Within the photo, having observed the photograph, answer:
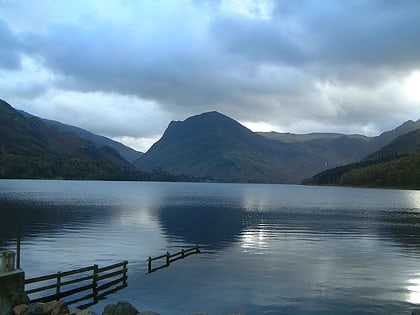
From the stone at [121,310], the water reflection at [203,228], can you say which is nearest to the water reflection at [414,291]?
the stone at [121,310]

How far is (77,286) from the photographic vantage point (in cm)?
4594

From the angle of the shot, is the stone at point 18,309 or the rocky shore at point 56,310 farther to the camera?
the stone at point 18,309

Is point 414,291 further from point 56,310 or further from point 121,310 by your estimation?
point 56,310

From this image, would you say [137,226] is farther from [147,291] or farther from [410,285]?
[410,285]

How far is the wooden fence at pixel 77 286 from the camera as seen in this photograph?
40594 mm

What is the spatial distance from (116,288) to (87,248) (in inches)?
978

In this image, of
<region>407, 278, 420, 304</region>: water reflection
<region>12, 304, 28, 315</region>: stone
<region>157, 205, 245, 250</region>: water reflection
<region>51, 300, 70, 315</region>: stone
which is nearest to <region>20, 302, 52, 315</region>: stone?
<region>51, 300, 70, 315</region>: stone

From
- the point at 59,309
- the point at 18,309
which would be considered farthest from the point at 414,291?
the point at 18,309

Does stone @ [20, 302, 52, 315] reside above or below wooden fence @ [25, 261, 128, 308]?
above

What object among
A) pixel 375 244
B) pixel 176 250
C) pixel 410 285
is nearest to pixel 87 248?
pixel 176 250

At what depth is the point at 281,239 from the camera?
86250mm

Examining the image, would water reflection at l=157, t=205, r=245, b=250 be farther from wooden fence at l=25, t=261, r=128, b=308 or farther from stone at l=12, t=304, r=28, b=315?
stone at l=12, t=304, r=28, b=315

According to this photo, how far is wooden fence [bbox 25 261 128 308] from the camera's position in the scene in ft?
133

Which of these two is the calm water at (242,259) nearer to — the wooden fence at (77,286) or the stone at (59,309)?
the wooden fence at (77,286)
